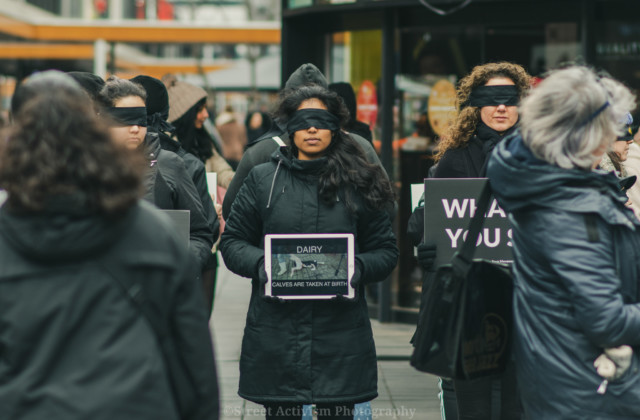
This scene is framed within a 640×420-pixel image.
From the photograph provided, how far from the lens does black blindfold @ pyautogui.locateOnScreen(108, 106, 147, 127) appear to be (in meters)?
4.54

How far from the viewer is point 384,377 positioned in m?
7.48

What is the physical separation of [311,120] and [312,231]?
50 centimetres

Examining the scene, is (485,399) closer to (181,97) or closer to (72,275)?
(72,275)

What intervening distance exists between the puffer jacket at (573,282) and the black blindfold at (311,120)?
1.41 meters

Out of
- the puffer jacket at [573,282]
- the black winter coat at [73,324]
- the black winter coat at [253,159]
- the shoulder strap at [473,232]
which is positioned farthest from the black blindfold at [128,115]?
the black winter coat at [73,324]

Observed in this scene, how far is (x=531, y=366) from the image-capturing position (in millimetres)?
3295

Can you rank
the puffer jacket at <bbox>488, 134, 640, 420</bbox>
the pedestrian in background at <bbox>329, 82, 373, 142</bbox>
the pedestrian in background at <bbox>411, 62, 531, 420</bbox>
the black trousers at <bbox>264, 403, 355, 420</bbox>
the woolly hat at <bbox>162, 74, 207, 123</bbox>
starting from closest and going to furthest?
the puffer jacket at <bbox>488, 134, 640, 420</bbox>, the black trousers at <bbox>264, 403, 355, 420</bbox>, the pedestrian in background at <bbox>411, 62, 531, 420</bbox>, the pedestrian in background at <bbox>329, 82, 373, 142</bbox>, the woolly hat at <bbox>162, 74, 207, 123</bbox>

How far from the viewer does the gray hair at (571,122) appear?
125 inches

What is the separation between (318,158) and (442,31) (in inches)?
190

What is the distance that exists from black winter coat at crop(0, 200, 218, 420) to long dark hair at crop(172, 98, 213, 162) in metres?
4.50

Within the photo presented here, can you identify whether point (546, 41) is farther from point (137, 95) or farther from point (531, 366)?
point (531, 366)

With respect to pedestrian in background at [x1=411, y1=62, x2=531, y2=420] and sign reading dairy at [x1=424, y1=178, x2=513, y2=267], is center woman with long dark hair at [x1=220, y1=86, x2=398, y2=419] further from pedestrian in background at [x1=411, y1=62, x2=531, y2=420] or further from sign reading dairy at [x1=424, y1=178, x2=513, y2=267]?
pedestrian in background at [x1=411, y1=62, x2=531, y2=420]

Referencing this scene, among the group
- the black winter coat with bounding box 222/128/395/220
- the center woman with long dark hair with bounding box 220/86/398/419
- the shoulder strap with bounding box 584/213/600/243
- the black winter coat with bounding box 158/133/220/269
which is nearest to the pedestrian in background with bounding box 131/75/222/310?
the black winter coat with bounding box 158/133/220/269

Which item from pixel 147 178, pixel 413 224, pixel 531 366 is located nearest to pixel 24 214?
pixel 531 366
